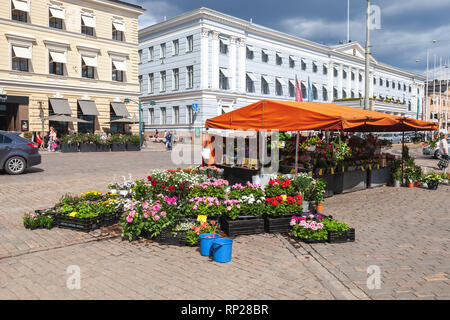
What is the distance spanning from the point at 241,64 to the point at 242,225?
125 feet

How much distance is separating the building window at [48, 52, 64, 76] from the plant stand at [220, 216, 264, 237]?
29.2m

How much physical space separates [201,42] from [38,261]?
1423 inches

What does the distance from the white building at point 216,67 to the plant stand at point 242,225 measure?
33216mm

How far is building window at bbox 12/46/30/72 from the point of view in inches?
1137

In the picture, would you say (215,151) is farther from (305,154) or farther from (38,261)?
(38,261)

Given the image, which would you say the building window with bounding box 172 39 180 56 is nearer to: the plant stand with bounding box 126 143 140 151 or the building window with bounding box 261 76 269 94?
the building window with bounding box 261 76 269 94

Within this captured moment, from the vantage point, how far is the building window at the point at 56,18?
30.6 m

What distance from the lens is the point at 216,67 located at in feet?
133

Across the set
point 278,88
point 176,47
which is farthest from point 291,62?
point 176,47

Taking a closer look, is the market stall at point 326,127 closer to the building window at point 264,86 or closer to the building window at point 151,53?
the building window at point 264,86

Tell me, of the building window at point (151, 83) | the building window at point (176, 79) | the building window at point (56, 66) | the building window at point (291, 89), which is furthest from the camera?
the building window at point (291, 89)

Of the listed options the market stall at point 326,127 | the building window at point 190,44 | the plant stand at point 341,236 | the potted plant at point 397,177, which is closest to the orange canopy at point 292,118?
the market stall at point 326,127
